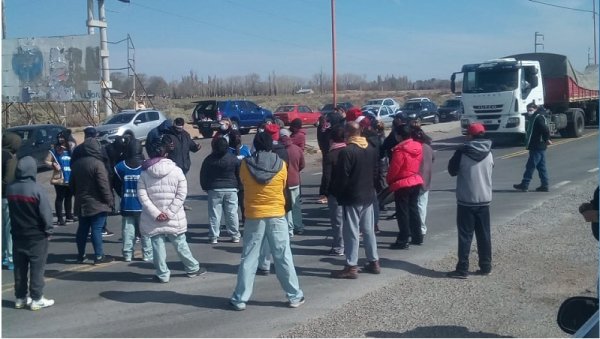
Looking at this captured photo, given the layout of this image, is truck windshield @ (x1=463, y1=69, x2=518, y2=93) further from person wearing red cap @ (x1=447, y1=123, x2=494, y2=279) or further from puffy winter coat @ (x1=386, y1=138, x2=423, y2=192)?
person wearing red cap @ (x1=447, y1=123, x2=494, y2=279)

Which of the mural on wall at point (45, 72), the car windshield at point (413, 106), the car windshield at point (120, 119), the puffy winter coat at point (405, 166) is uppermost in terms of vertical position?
the mural on wall at point (45, 72)

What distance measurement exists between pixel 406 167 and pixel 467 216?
1607 millimetres

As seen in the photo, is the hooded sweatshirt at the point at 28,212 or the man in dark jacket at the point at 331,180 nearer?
the hooded sweatshirt at the point at 28,212

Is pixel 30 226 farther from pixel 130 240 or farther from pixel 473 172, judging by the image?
pixel 473 172

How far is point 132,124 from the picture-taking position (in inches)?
1133

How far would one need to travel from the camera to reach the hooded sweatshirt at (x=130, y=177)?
361 inches

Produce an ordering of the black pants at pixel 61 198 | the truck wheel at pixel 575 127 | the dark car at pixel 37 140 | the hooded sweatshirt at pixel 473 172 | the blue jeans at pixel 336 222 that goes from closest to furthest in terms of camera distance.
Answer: the hooded sweatshirt at pixel 473 172 → the blue jeans at pixel 336 222 → the black pants at pixel 61 198 → the dark car at pixel 37 140 → the truck wheel at pixel 575 127

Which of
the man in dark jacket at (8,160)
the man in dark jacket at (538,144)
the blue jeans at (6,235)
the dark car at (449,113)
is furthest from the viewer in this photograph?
the dark car at (449,113)

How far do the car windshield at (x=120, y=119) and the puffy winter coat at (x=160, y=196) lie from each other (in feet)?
71.9

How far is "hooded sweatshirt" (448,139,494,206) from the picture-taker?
7.83 meters

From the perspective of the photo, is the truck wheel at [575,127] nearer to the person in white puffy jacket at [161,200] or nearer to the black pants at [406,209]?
the black pants at [406,209]

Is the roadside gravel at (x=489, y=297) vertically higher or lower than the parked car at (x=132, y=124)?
→ lower

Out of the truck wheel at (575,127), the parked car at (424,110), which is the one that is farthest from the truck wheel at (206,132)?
the truck wheel at (575,127)

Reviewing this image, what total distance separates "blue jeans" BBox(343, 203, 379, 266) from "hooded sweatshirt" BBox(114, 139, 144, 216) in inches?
117
